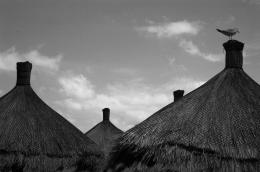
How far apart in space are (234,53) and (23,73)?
795 cm

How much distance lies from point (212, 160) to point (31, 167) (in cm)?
623

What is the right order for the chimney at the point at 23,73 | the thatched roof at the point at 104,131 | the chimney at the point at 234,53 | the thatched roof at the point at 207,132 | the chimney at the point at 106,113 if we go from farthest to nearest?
the chimney at the point at 106,113 → the thatched roof at the point at 104,131 → the chimney at the point at 23,73 → the chimney at the point at 234,53 → the thatched roof at the point at 207,132

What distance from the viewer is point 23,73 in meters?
16.0

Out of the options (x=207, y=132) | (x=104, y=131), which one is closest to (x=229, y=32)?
(x=207, y=132)

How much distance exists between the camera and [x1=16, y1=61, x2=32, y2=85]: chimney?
15.9 metres

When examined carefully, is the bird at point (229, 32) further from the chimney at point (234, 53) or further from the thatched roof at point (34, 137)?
the thatched roof at point (34, 137)

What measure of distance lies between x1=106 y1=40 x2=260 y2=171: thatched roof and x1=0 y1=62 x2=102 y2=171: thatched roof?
10.2ft

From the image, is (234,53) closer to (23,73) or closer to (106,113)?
(23,73)

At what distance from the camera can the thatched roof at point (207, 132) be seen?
8602 millimetres

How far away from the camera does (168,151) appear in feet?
30.2

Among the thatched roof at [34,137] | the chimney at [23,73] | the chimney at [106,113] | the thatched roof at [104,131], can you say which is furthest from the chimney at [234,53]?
the chimney at [106,113]

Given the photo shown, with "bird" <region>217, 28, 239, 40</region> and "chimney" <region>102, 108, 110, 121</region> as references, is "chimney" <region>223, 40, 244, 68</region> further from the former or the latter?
"chimney" <region>102, 108, 110, 121</region>

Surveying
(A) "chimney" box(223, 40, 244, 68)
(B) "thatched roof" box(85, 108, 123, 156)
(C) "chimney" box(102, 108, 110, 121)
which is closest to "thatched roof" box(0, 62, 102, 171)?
(A) "chimney" box(223, 40, 244, 68)

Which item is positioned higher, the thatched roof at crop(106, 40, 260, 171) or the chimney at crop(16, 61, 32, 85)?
the chimney at crop(16, 61, 32, 85)
